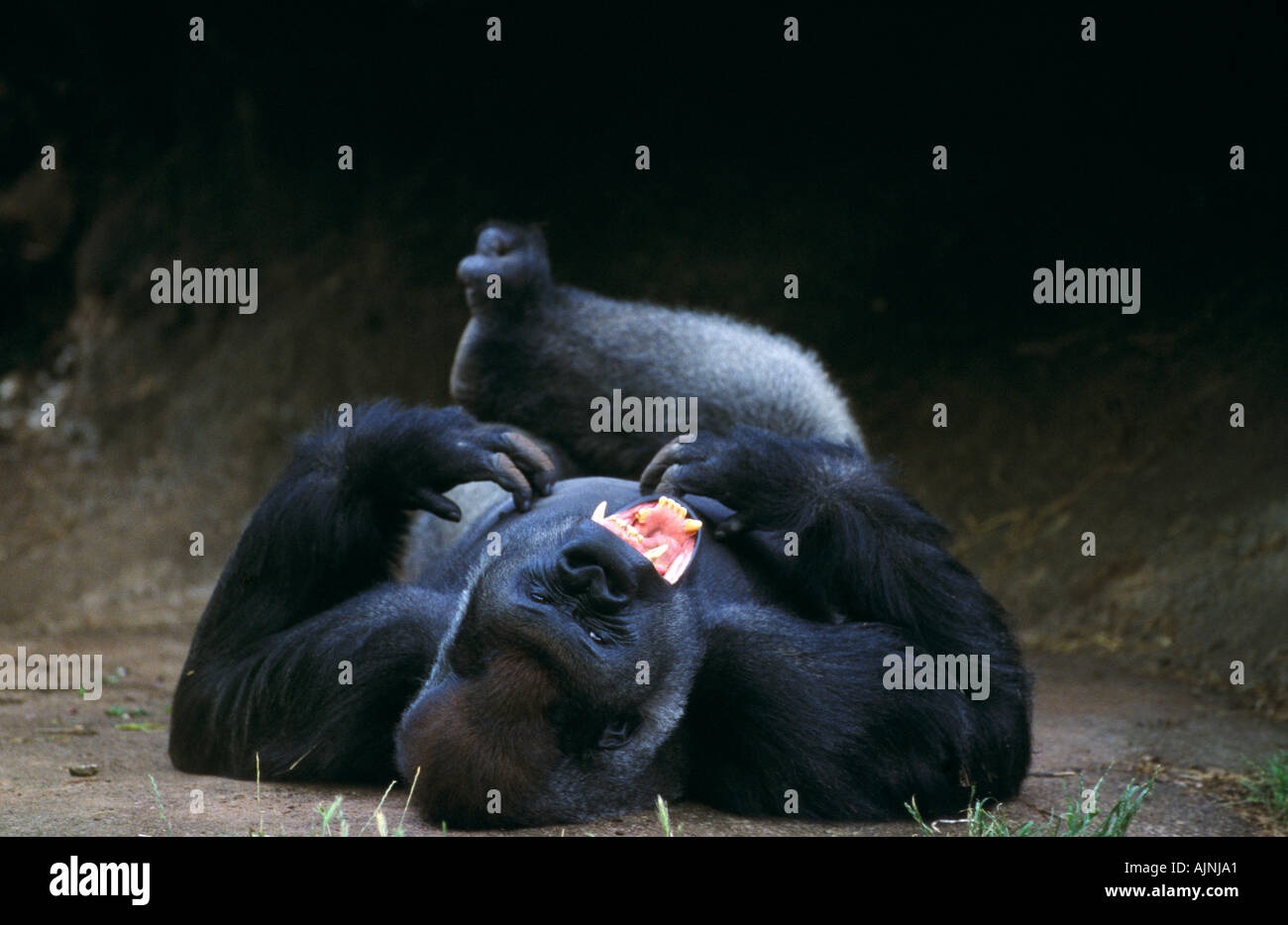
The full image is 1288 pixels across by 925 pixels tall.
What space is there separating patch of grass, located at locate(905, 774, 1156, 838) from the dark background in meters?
2.14

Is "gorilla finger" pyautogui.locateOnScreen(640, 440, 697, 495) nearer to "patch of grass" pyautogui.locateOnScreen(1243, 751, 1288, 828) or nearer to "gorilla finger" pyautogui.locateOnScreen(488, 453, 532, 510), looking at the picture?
"gorilla finger" pyautogui.locateOnScreen(488, 453, 532, 510)

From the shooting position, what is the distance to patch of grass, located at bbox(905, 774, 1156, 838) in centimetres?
269

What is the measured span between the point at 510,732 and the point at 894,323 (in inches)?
175

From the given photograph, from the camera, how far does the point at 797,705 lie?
2.93m

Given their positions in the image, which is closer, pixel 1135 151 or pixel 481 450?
pixel 481 450

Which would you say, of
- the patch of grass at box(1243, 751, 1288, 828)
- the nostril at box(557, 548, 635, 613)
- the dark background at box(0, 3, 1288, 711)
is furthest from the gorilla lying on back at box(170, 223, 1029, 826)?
the dark background at box(0, 3, 1288, 711)

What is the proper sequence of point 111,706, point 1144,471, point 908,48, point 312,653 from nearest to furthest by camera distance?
point 312,653 < point 111,706 < point 1144,471 < point 908,48

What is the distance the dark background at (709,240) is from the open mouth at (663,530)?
2.74 meters

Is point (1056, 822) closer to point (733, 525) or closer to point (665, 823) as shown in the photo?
point (665, 823)

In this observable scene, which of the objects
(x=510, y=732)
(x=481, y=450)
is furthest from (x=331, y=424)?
(x=510, y=732)

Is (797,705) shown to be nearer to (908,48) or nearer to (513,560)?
(513,560)

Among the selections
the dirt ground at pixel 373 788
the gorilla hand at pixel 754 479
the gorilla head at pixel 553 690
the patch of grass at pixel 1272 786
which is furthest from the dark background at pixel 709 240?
the gorilla head at pixel 553 690

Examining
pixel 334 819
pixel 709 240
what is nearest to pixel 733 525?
pixel 334 819

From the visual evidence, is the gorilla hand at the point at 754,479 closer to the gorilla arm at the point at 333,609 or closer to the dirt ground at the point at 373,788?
the gorilla arm at the point at 333,609
